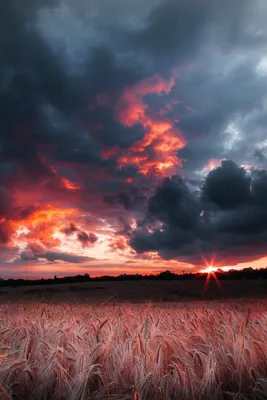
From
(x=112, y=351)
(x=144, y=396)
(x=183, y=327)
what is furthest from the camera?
(x=183, y=327)

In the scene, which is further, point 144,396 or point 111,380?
point 111,380

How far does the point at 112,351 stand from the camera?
12.8ft

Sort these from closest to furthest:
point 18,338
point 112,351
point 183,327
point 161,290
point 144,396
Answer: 1. point 144,396
2. point 112,351
3. point 18,338
4. point 183,327
5. point 161,290

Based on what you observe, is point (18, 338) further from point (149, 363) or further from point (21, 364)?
point (149, 363)

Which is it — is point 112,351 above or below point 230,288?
below

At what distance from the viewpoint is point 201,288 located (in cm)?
3247

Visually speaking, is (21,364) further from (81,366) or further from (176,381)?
(176,381)

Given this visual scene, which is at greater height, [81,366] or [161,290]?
[161,290]

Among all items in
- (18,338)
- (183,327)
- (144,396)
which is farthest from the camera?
(183,327)

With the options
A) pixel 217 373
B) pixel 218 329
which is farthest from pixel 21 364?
pixel 218 329

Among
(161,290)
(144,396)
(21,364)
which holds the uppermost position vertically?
(161,290)

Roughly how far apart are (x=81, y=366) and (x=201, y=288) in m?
30.1

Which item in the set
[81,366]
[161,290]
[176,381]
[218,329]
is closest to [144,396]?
[176,381]

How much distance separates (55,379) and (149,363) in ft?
2.71
